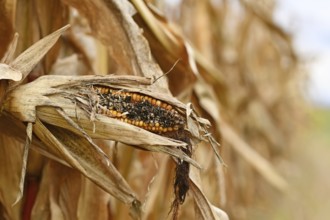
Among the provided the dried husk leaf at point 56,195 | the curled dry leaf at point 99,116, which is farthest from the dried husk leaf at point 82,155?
the dried husk leaf at point 56,195

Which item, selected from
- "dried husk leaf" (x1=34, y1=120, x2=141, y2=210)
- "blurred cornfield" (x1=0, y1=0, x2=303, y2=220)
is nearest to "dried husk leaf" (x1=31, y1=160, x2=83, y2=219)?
"blurred cornfield" (x1=0, y1=0, x2=303, y2=220)

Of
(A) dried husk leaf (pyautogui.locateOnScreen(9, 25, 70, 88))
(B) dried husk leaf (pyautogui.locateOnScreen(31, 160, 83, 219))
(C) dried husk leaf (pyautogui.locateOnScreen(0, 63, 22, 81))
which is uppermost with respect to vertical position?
(A) dried husk leaf (pyautogui.locateOnScreen(9, 25, 70, 88))

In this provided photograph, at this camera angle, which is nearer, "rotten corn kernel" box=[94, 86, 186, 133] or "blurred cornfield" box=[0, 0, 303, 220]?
"rotten corn kernel" box=[94, 86, 186, 133]

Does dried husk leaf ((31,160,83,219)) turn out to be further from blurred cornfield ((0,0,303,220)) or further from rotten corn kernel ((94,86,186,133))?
rotten corn kernel ((94,86,186,133))

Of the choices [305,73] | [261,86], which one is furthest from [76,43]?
[305,73]

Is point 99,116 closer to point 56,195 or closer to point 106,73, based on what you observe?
point 56,195

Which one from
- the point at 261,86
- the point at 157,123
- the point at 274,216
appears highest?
the point at 157,123

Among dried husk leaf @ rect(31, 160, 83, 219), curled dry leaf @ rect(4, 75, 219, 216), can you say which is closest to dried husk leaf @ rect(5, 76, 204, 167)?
curled dry leaf @ rect(4, 75, 219, 216)

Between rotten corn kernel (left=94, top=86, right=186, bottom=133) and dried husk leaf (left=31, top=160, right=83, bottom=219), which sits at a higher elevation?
rotten corn kernel (left=94, top=86, right=186, bottom=133)

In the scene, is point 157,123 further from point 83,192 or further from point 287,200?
point 287,200

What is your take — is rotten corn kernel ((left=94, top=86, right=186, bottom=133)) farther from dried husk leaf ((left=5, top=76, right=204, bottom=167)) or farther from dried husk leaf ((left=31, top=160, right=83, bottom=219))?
dried husk leaf ((left=31, top=160, right=83, bottom=219))
